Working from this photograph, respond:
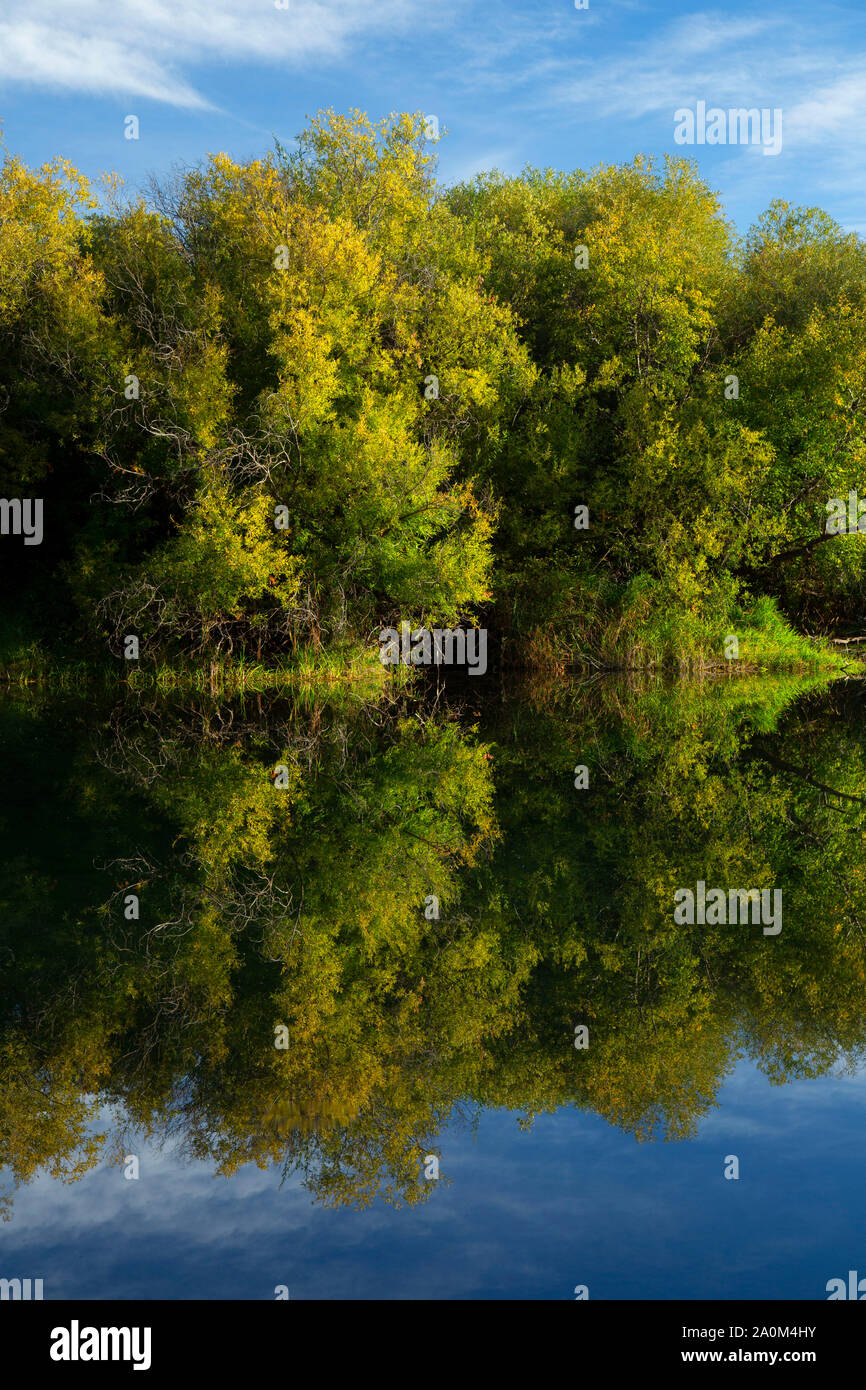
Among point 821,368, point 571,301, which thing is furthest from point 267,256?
point 821,368

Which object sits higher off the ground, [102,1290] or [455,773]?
[455,773]

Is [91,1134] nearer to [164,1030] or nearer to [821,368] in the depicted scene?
[164,1030]

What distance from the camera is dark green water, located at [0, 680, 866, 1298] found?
12.9 feet

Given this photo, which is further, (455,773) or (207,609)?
(207,609)

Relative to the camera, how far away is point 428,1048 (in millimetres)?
5594

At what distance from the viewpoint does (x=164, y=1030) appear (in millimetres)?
5734

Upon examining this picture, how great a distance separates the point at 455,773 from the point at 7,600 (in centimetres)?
2331

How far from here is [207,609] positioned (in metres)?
27.6

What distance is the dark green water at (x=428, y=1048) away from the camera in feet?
12.9

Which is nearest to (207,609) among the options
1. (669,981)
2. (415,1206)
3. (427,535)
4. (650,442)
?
(427,535)

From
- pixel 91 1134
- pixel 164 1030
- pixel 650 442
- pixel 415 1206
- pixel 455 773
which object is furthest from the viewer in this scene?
pixel 650 442
